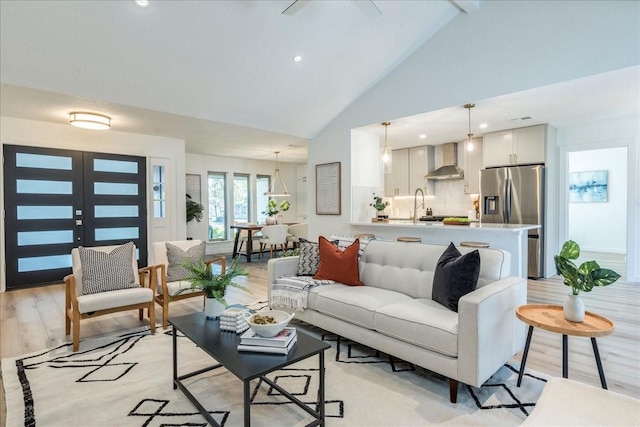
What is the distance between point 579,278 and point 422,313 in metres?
0.95

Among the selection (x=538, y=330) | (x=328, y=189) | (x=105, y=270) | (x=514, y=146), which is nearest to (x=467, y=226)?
(x=538, y=330)

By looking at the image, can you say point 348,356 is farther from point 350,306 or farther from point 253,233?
point 253,233

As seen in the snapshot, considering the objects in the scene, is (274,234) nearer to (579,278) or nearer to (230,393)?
(230,393)

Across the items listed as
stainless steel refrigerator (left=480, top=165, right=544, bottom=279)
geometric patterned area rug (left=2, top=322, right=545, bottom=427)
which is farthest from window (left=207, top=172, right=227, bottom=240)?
stainless steel refrigerator (left=480, top=165, right=544, bottom=279)

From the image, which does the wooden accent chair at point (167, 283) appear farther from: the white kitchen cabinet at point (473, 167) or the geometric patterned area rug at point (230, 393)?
the white kitchen cabinet at point (473, 167)

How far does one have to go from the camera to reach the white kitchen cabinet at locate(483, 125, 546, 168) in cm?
554

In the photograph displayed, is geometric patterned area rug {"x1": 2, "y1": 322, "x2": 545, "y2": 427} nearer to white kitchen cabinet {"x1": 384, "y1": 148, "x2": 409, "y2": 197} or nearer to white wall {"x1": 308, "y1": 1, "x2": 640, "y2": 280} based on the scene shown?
white wall {"x1": 308, "y1": 1, "x2": 640, "y2": 280}

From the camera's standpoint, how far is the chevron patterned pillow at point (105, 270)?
124 inches

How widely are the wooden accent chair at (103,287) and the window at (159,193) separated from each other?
3024 millimetres

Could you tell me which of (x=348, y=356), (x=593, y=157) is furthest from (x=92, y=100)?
(x=593, y=157)

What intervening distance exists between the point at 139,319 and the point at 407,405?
9.73 feet

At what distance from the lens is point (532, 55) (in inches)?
147

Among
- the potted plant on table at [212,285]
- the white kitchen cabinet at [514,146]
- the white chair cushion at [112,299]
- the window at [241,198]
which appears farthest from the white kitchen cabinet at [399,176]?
the potted plant on table at [212,285]

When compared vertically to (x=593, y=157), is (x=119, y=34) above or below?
above
